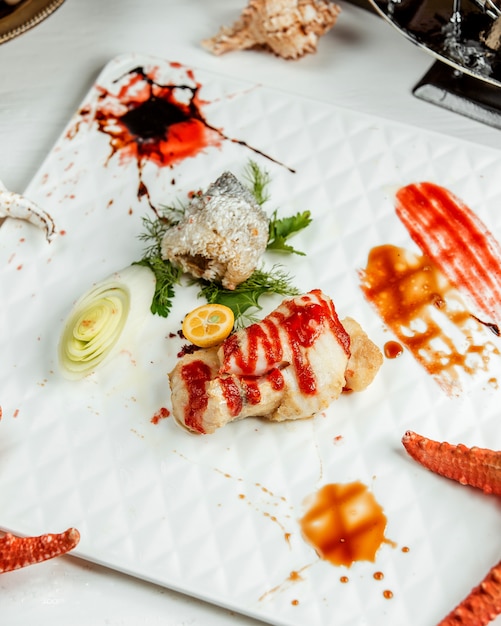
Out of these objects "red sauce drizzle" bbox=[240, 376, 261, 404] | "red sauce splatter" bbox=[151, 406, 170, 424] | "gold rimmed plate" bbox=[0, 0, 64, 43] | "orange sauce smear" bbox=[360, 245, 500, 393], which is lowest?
"red sauce splatter" bbox=[151, 406, 170, 424]

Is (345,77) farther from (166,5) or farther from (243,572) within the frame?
(243,572)

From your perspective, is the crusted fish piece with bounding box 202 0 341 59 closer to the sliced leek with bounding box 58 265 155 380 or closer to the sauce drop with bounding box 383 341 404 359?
the sliced leek with bounding box 58 265 155 380

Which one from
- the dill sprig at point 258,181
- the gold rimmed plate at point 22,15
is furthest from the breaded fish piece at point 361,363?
the gold rimmed plate at point 22,15

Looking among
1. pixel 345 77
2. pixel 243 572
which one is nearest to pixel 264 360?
pixel 243 572

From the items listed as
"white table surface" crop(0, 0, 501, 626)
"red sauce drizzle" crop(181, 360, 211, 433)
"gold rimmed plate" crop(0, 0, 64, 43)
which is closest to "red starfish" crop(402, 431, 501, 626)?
"red sauce drizzle" crop(181, 360, 211, 433)

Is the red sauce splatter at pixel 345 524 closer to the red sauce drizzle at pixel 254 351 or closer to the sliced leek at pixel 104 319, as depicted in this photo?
the red sauce drizzle at pixel 254 351

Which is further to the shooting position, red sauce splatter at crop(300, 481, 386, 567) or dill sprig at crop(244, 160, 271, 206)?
dill sprig at crop(244, 160, 271, 206)

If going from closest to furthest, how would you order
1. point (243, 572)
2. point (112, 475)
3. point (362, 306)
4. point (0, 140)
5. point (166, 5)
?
1. point (243, 572)
2. point (112, 475)
3. point (362, 306)
4. point (0, 140)
5. point (166, 5)
